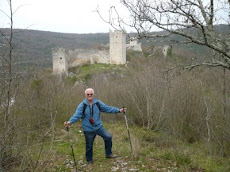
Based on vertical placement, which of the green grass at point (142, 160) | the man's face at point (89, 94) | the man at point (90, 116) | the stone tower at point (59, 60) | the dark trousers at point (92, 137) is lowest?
the green grass at point (142, 160)

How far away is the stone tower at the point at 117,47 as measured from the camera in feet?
119

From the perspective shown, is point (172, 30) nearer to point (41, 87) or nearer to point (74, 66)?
point (41, 87)

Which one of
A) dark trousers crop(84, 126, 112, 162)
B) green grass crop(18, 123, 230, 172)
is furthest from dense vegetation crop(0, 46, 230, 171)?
dark trousers crop(84, 126, 112, 162)

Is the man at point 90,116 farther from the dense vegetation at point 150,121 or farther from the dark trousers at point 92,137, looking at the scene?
the dense vegetation at point 150,121

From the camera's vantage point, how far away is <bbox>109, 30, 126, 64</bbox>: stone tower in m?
36.2

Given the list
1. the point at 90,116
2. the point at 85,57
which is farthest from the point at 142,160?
the point at 85,57

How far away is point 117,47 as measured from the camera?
36625mm

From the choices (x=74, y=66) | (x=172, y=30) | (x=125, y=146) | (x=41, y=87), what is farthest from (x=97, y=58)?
(x=172, y=30)

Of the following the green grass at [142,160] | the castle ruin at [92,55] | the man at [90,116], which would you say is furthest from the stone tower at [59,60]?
the man at [90,116]

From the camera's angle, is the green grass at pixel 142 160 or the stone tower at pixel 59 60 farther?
the stone tower at pixel 59 60

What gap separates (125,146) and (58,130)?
12.3ft

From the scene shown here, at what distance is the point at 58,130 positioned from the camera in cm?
1013

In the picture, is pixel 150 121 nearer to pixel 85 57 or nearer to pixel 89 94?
pixel 89 94

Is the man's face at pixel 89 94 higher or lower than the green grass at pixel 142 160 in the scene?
higher
